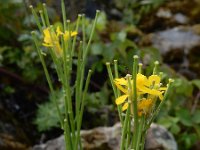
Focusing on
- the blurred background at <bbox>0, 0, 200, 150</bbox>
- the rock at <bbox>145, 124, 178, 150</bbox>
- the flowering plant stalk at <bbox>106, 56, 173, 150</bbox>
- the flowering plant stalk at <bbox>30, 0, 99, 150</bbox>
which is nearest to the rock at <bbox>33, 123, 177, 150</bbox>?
the rock at <bbox>145, 124, 178, 150</bbox>

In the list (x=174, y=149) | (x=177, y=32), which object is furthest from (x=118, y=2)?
(x=174, y=149)

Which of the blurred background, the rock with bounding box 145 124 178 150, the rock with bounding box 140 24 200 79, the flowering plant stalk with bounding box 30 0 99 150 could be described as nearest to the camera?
the flowering plant stalk with bounding box 30 0 99 150

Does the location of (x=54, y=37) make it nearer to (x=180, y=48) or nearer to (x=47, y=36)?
(x=47, y=36)

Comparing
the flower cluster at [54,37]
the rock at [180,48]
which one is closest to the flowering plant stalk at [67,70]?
the flower cluster at [54,37]

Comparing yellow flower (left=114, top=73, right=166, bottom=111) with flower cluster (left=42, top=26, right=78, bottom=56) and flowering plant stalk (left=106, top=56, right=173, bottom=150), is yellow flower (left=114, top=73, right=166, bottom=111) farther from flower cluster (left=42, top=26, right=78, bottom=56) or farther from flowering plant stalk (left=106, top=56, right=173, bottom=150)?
flower cluster (left=42, top=26, right=78, bottom=56)

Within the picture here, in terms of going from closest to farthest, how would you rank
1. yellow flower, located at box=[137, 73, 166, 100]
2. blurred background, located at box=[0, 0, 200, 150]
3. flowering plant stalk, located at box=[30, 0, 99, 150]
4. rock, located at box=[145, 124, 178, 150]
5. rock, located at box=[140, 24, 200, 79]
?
1. yellow flower, located at box=[137, 73, 166, 100]
2. flowering plant stalk, located at box=[30, 0, 99, 150]
3. rock, located at box=[145, 124, 178, 150]
4. blurred background, located at box=[0, 0, 200, 150]
5. rock, located at box=[140, 24, 200, 79]
